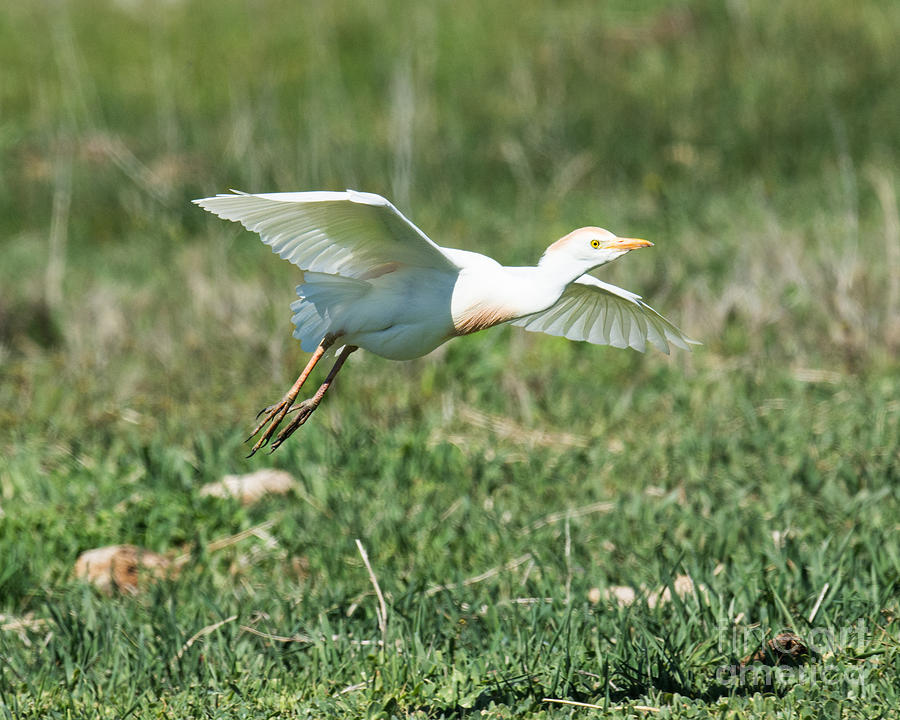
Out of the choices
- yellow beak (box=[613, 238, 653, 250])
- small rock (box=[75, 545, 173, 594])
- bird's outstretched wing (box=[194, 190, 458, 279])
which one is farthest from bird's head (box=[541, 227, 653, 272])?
small rock (box=[75, 545, 173, 594])

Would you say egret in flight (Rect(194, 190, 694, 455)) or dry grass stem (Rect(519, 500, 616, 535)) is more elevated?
egret in flight (Rect(194, 190, 694, 455))

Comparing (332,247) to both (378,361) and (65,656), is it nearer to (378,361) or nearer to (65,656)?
(65,656)

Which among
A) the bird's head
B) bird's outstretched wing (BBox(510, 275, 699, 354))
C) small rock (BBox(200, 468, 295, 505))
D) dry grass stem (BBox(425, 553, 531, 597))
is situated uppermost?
the bird's head

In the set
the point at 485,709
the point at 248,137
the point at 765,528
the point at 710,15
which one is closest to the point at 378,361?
the point at 248,137

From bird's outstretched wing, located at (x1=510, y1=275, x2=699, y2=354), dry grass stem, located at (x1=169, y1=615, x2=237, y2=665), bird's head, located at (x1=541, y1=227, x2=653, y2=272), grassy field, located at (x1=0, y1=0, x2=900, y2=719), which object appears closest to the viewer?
bird's head, located at (x1=541, y1=227, x2=653, y2=272)

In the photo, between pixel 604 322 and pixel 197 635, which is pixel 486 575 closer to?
pixel 197 635

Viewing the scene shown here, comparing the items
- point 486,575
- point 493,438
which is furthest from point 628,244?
point 493,438

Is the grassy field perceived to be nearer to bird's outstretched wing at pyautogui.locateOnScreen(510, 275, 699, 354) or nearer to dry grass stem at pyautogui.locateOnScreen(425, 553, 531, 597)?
dry grass stem at pyautogui.locateOnScreen(425, 553, 531, 597)

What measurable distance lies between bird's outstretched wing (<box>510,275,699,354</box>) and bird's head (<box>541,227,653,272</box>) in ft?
2.06

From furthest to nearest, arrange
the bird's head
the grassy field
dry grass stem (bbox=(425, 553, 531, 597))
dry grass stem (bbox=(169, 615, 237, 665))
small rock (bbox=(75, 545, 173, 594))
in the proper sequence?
1. small rock (bbox=(75, 545, 173, 594))
2. dry grass stem (bbox=(425, 553, 531, 597))
3. dry grass stem (bbox=(169, 615, 237, 665))
4. the grassy field
5. the bird's head

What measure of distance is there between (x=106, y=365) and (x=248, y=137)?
1525 millimetres

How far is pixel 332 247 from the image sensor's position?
2678mm

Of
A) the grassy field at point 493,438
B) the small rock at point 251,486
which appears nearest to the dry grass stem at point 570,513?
the grassy field at point 493,438

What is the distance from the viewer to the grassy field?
3445 millimetres
